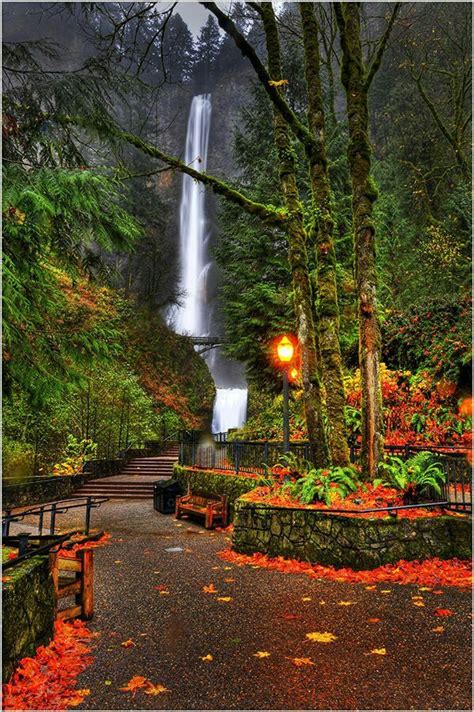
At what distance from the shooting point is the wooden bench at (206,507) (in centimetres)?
1077

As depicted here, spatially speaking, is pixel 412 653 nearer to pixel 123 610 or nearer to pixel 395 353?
pixel 123 610

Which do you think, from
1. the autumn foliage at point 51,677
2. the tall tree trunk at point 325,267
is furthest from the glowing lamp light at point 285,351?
the autumn foliage at point 51,677

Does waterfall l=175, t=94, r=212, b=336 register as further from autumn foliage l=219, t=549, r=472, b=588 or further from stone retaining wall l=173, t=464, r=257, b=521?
autumn foliage l=219, t=549, r=472, b=588

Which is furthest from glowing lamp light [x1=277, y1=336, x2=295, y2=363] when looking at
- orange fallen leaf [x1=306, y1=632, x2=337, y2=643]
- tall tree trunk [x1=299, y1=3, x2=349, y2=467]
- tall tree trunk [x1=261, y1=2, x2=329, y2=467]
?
orange fallen leaf [x1=306, y1=632, x2=337, y2=643]

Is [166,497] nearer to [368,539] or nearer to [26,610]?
[368,539]

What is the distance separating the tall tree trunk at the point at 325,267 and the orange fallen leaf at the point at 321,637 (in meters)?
4.62

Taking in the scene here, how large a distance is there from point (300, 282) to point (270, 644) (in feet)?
23.2

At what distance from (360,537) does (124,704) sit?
438 cm

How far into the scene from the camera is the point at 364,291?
8.32m

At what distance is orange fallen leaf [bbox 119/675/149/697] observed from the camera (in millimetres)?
3400

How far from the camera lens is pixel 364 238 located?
336 inches

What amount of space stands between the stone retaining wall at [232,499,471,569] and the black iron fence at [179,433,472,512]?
0.58m

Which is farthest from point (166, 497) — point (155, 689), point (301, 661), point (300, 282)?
point (155, 689)

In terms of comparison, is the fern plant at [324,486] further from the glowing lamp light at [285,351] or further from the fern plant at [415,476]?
the glowing lamp light at [285,351]
